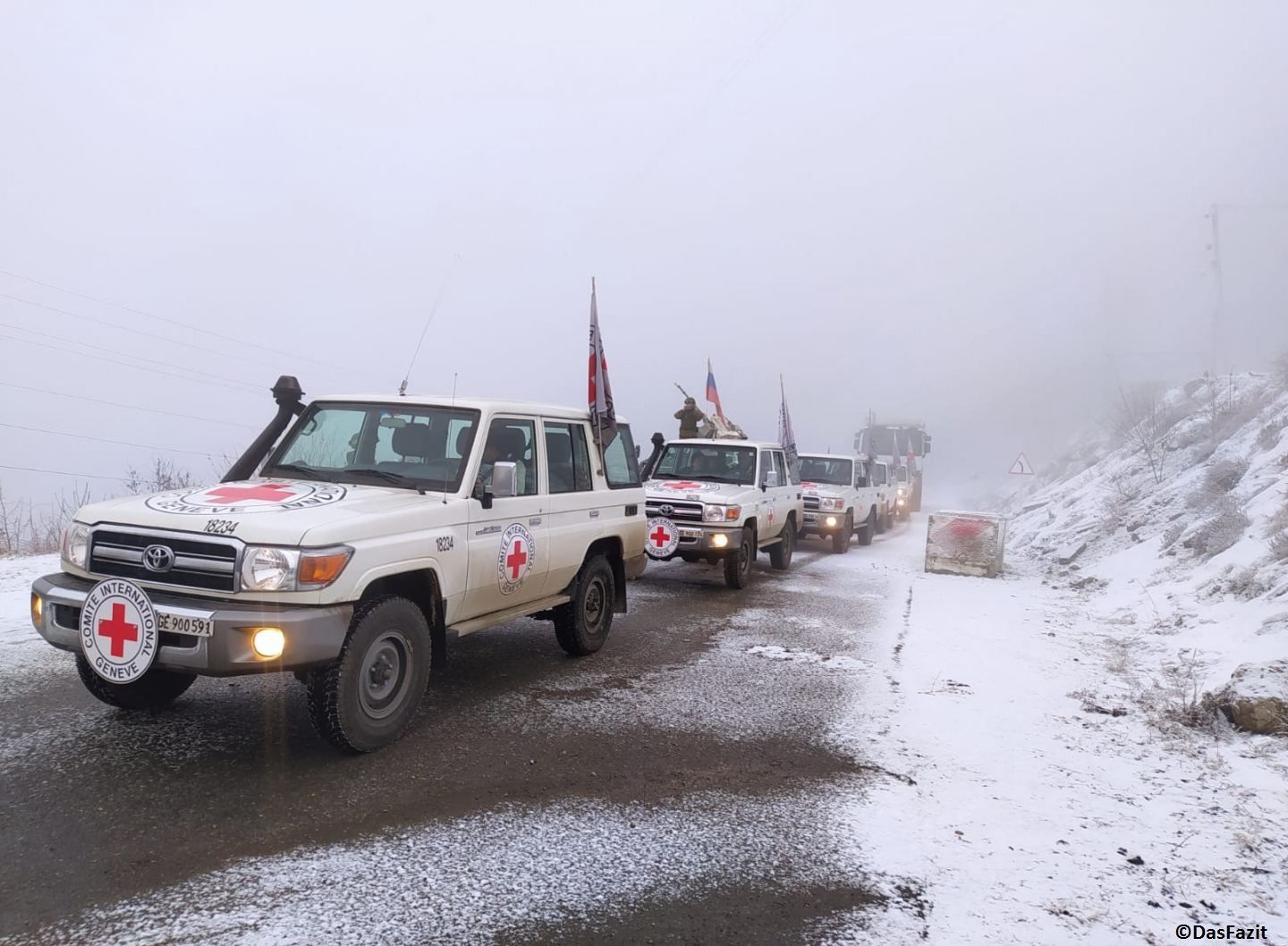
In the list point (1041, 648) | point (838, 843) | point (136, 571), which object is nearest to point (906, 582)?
point (1041, 648)

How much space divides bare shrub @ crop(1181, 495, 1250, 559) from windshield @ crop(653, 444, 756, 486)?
557cm

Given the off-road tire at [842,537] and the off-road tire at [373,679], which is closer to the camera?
the off-road tire at [373,679]

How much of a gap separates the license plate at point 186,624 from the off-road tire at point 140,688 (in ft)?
2.79

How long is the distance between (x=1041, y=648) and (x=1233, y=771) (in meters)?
3.46

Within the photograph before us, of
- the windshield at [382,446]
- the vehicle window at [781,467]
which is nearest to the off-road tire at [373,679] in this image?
the windshield at [382,446]

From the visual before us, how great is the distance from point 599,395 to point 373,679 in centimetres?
378

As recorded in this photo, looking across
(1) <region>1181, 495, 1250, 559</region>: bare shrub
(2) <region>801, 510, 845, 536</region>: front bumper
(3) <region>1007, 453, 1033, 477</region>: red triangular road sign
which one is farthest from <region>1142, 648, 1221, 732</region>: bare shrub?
(3) <region>1007, 453, 1033, 477</region>: red triangular road sign

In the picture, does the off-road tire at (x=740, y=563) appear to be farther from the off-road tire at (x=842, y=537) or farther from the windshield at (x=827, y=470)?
the windshield at (x=827, y=470)

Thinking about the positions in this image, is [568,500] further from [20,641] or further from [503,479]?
[20,641]

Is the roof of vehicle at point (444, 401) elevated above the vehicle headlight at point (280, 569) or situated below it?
above

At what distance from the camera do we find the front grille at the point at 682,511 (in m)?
10.6

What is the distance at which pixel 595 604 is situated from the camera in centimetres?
727

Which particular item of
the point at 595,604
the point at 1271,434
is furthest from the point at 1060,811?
the point at 1271,434

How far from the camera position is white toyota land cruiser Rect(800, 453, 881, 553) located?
54.0 ft
